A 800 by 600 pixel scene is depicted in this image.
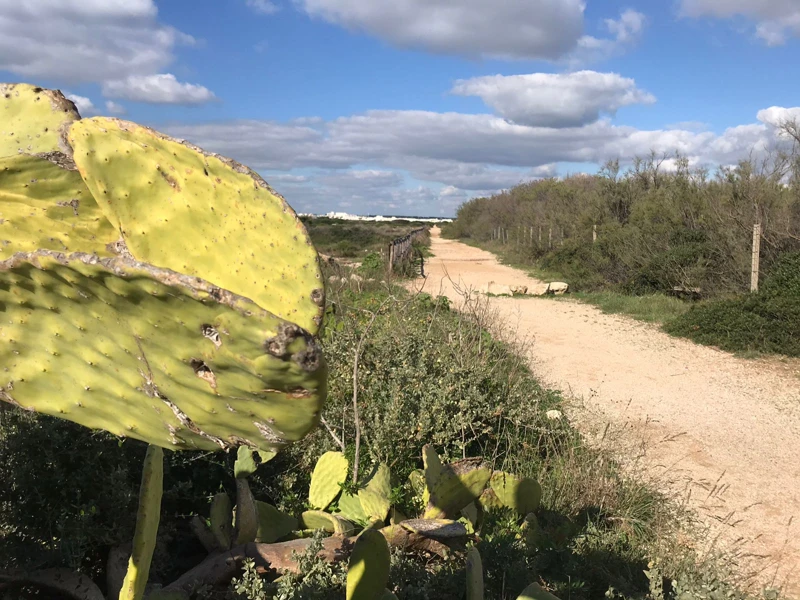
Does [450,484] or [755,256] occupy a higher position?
Answer: [755,256]

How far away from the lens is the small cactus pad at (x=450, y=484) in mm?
2898

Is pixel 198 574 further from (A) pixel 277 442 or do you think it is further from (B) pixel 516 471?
(B) pixel 516 471

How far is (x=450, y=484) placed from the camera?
2.93 metres

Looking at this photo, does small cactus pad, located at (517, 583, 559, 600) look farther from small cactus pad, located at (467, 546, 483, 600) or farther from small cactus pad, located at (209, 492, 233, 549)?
small cactus pad, located at (209, 492, 233, 549)

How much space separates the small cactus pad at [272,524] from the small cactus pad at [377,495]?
35 cm

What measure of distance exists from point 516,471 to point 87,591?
253cm

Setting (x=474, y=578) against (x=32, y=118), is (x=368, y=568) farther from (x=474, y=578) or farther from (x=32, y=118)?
(x=32, y=118)

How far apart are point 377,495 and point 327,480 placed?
359 millimetres

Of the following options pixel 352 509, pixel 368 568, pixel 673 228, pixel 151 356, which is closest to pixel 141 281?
pixel 151 356

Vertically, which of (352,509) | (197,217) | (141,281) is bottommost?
(352,509)

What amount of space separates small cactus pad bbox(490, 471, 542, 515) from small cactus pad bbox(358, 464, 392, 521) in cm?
52

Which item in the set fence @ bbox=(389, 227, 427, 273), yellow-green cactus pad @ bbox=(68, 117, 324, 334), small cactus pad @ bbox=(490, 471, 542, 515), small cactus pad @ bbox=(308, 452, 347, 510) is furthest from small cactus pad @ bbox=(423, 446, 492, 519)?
fence @ bbox=(389, 227, 427, 273)

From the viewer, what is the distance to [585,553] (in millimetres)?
3004

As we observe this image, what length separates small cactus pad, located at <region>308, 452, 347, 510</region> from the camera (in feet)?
10.5
